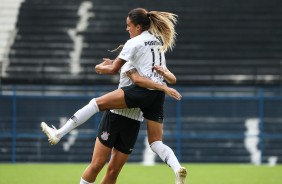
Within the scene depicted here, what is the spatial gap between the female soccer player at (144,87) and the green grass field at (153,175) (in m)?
4.29

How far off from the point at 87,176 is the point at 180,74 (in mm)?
12527

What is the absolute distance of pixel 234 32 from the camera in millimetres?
A: 21188

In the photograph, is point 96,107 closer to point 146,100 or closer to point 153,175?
point 146,100

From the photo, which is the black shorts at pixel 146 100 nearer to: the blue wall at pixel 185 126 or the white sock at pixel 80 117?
the white sock at pixel 80 117

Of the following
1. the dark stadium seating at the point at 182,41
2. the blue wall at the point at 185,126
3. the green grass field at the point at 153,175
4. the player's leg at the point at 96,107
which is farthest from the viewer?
the dark stadium seating at the point at 182,41

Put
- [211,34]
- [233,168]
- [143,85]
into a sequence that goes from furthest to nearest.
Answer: [211,34] < [233,168] < [143,85]

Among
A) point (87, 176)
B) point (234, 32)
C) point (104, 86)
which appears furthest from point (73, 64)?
point (87, 176)

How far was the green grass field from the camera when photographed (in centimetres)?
1271

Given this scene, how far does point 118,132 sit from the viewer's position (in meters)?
8.10

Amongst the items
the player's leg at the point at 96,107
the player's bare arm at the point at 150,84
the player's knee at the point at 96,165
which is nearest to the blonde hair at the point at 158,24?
the player's bare arm at the point at 150,84

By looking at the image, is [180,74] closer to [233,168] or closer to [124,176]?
[233,168]

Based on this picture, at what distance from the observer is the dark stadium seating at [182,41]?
20.3 meters

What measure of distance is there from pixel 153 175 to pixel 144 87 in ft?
22.8

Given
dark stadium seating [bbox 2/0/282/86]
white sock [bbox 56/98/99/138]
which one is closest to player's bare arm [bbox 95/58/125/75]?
white sock [bbox 56/98/99/138]
